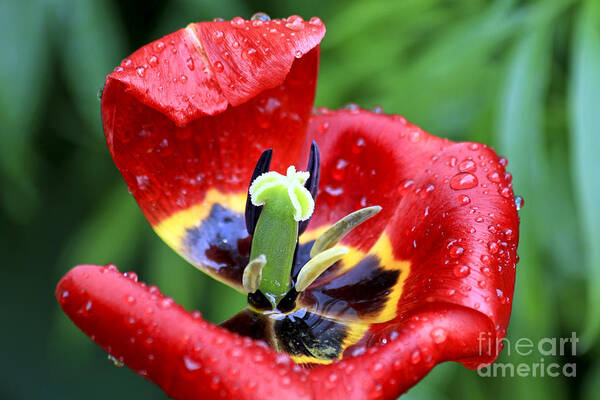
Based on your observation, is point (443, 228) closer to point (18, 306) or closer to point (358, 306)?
point (358, 306)

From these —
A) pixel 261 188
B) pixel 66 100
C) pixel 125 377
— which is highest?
pixel 66 100

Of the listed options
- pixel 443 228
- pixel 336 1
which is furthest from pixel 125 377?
pixel 443 228

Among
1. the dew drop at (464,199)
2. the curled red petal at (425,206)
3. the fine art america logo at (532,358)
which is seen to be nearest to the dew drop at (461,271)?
the curled red petal at (425,206)

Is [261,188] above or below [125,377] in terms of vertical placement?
above

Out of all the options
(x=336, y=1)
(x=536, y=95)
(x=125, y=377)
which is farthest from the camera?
(x=125, y=377)

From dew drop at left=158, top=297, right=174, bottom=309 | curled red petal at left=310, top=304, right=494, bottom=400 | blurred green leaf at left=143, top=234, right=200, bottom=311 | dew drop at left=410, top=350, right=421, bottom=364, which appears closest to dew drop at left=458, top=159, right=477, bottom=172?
curled red petal at left=310, top=304, right=494, bottom=400

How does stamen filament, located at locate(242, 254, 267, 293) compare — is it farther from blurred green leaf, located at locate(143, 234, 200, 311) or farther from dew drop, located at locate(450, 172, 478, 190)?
blurred green leaf, located at locate(143, 234, 200, 311)

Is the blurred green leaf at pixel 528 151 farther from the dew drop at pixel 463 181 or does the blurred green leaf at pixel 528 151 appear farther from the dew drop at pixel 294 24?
the dew drop at pixel 294 24
